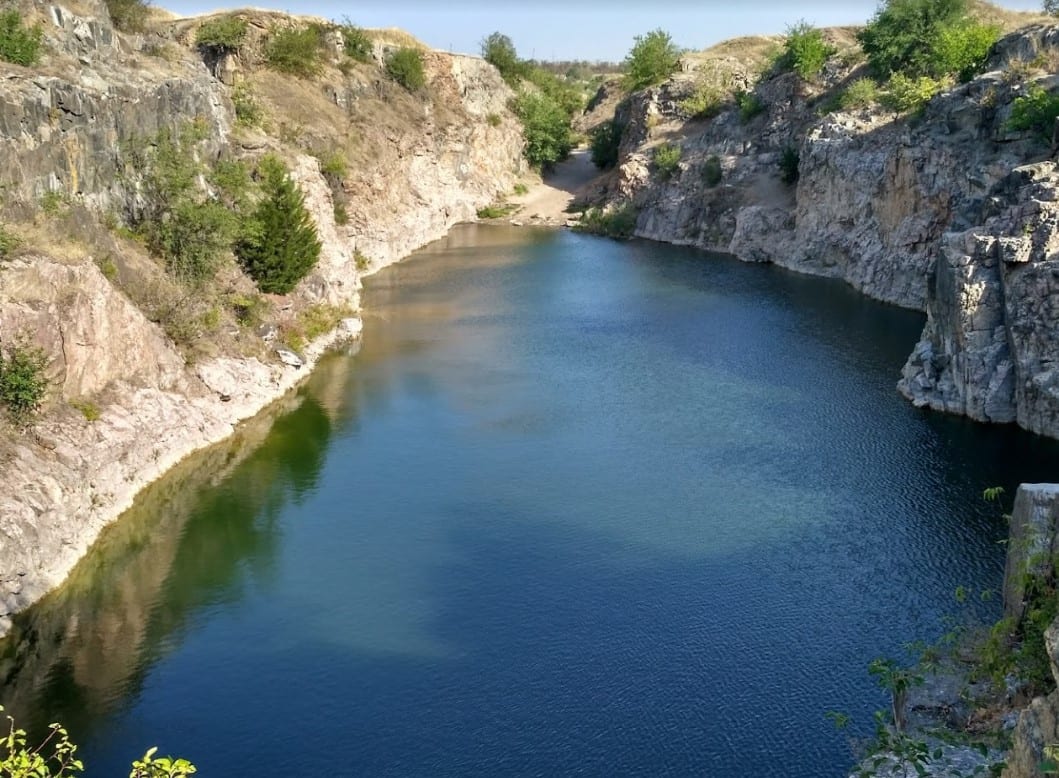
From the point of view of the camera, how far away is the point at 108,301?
32.3m

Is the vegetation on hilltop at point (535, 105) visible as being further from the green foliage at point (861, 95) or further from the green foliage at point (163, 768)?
the green foliage at point (163, 768)

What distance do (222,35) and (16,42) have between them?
3698 cm

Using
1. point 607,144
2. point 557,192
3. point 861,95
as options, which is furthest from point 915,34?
point 557,192

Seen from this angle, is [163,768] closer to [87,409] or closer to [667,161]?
[87,409]

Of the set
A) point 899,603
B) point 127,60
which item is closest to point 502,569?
point 899,603

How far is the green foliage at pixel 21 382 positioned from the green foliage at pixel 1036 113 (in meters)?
42.8

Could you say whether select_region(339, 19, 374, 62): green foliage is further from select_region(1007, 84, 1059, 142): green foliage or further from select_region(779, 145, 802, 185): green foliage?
select_region(1007, 84, 1059, 142): green foliage

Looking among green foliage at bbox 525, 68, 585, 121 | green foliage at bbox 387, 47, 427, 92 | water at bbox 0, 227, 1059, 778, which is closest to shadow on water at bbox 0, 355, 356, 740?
water at bbox 0, 227, 1059, 778

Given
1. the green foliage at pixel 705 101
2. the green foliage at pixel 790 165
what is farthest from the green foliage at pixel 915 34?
the green foliage at pixel 705 101

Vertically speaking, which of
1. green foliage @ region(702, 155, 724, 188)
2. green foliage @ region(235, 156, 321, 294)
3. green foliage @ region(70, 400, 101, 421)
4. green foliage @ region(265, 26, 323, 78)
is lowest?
green foliage @ region(70, 400, 101, 421)

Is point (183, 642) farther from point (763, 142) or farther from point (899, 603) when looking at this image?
point (763, 142)

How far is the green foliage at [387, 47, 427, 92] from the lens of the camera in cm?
8519

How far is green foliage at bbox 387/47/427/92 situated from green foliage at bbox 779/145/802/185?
32.5 m

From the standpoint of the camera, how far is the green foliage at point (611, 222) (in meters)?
81.1
